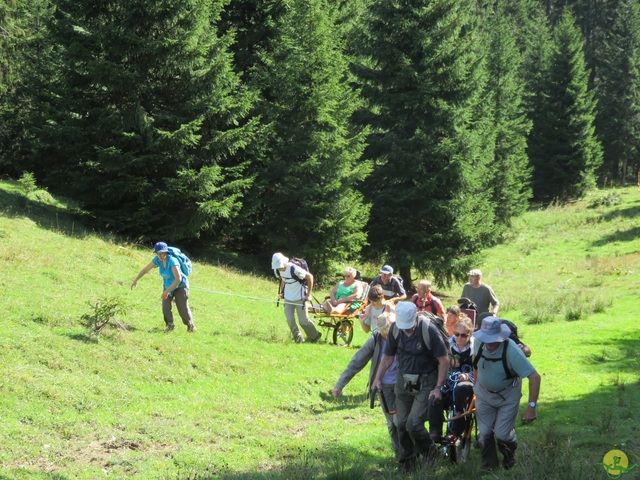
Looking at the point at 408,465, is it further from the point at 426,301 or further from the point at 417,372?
the point at 426,301

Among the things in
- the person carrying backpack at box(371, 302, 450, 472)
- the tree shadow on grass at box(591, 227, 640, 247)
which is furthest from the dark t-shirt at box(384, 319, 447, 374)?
the tree shadow on grass at box(591, 227, 640, 247)

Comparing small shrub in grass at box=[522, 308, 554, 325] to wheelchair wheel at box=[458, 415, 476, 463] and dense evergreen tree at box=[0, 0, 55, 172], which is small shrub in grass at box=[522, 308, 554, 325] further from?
dense evergreen tree at box=[0, 0, 55, 172]

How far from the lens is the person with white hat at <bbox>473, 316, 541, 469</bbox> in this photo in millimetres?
6992

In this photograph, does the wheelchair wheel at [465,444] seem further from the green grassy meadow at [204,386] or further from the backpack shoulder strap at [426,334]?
the backpack shoulder strap at [426,334]

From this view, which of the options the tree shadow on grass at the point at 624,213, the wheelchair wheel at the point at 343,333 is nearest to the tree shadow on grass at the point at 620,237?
the tree shadow on grass at the point at 624,213

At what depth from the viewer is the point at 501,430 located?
7.09 metres

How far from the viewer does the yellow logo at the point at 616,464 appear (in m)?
6.92

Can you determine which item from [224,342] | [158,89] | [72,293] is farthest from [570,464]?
[158,89]

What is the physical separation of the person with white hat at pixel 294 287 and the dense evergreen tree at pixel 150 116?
27.0ft

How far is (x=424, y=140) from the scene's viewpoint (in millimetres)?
25844

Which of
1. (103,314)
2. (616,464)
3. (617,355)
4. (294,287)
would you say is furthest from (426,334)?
(617,355)

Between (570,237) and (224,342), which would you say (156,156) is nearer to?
(224,342)

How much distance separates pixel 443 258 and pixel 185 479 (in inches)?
787

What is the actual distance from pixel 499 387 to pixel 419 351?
0.94 metres
